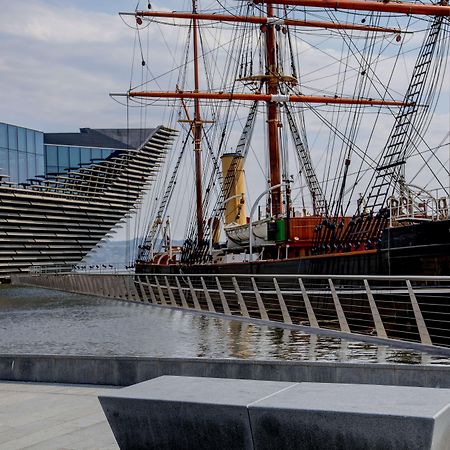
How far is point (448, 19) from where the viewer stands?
2814 centimetres

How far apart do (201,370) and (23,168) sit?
6177cm

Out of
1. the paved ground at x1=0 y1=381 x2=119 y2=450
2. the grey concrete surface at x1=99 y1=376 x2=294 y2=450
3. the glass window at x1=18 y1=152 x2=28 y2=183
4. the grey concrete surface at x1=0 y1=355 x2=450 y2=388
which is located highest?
the glass window at x1=18 y1=152 x2=28 y2=183

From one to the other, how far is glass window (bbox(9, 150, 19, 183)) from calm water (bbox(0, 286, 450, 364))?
4787 centimetres

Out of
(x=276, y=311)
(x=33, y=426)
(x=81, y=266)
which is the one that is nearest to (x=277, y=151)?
(x=276, y=311)

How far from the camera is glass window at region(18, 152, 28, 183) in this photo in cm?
6800

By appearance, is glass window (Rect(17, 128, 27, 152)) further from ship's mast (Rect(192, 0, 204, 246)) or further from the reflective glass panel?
ship's mast (Rect(192, 0, 204, 246))

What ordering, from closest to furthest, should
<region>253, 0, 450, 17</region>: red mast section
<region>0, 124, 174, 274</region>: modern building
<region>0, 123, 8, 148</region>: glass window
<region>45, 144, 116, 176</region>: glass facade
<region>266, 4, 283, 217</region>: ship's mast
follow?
<region>253, 0, 450, 17</region>: red mast section → <region>266, 4, 283, 217</region>: ship's mast → <region>0, 124, 174, 274</region>: modern building → <region>0, 123, 8, 148</region>: glass window → <region>45, 144, 116, 176</region>: glass facade

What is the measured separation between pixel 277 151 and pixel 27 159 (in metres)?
37.8

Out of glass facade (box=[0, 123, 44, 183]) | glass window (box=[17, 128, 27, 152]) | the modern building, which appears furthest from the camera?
glass window (box=[17, 128, 27, 152])

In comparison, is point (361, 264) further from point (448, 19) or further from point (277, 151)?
point (277, 151)

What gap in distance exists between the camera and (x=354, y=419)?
15.1 ft

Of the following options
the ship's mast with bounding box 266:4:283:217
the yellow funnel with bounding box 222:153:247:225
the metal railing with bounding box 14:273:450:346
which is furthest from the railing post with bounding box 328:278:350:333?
the yellow funnel with bounding box 222:153:247:225

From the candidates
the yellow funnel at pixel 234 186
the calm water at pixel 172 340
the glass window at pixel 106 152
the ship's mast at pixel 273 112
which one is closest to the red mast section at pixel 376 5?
the ship's mast at pixel 273 112

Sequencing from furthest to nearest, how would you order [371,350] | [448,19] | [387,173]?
[448,19] → [387,173] → [371,350]
